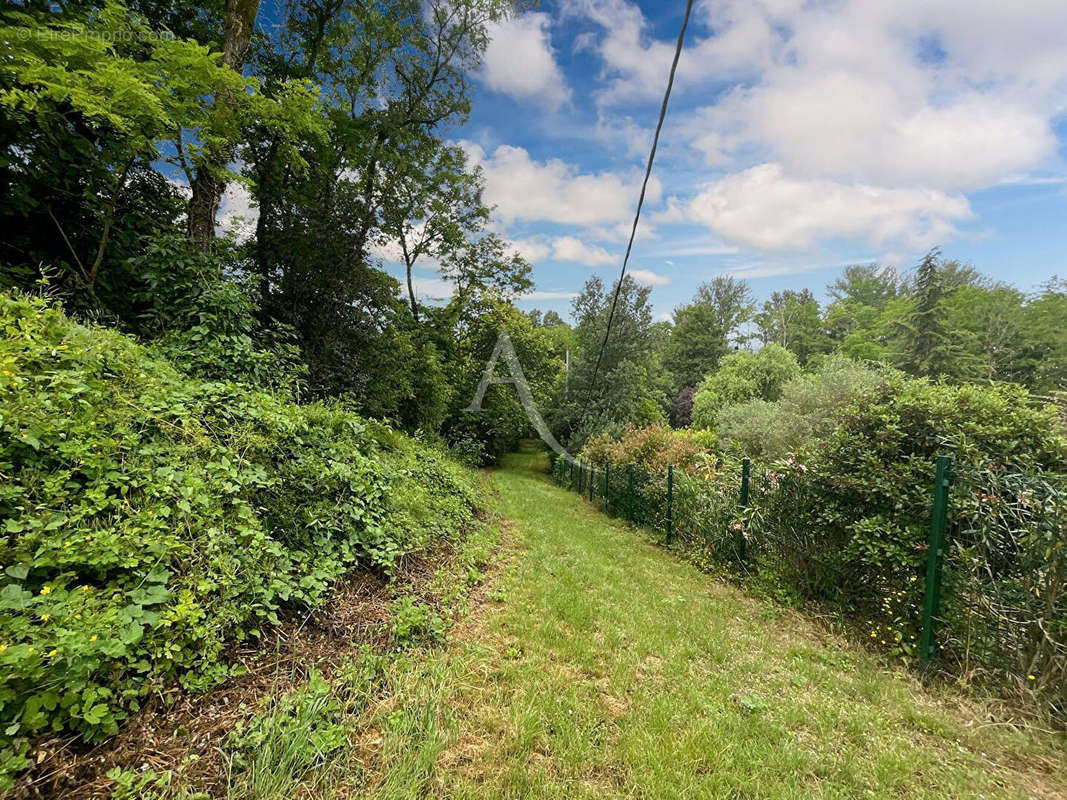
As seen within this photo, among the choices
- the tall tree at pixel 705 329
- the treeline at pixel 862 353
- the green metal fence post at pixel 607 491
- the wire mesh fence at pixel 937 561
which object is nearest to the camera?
the wire mesh fence at pixel 937 561

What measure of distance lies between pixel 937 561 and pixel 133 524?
16.7 feet

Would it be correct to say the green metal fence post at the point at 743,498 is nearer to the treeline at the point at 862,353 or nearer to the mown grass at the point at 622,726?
the mown grass at the point at 622,726

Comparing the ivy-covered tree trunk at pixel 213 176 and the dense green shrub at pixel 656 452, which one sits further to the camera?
the dense green shrub at pixel 656 452

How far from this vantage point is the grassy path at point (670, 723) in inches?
68.9

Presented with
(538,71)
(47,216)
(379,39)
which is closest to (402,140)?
(379,39)

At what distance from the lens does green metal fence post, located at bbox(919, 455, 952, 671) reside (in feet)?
9.11

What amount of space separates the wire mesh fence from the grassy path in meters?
0.40

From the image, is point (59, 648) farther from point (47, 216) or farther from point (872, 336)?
point (872, 336)

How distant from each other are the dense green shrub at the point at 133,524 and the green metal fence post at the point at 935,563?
418cm

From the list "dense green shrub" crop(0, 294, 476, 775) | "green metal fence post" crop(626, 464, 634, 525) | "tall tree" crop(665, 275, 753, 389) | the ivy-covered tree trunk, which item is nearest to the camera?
"dense green shrub" crop(0, 294, 476, 775)

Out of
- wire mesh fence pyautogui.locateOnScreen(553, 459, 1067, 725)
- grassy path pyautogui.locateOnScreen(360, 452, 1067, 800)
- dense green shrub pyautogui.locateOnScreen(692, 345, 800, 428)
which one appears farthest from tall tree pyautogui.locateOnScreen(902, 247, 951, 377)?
grassy path pyautogui.locateOnScreen(360, 452, 1067, 800)

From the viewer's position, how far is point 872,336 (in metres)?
30.0

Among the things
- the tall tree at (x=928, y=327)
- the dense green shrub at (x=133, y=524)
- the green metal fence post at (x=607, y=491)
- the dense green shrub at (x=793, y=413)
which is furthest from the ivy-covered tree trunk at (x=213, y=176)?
the tall tree at (x=928, y=327)

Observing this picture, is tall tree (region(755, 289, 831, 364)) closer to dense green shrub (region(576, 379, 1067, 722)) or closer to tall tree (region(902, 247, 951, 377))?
tall tree (region(902, 247, 951, 377))
